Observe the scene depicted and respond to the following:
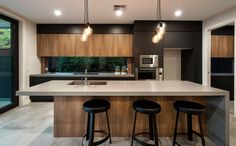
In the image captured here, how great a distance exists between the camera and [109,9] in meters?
4.71

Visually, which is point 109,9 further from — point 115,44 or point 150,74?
point 150,74

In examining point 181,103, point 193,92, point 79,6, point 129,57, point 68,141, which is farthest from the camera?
point 129,57

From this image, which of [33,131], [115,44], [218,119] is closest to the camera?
[218,119]

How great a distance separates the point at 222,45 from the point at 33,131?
5841 mm

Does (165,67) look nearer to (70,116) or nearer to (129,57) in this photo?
(129,57)

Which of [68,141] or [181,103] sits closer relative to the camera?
[181,103]

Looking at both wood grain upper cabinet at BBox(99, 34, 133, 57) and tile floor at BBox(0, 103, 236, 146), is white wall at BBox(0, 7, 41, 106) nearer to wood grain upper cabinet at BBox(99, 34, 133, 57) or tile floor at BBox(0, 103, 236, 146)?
tile floor at BBox(0, 103, 236, 146)

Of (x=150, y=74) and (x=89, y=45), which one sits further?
(x=89, y=45)

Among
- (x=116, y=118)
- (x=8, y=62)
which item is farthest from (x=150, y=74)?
(x=8, y=62)

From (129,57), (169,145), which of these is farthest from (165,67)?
(169,145)

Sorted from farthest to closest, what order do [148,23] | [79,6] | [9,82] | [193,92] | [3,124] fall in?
[148,23], [9,82], [79,6], [3,124], [193,92]

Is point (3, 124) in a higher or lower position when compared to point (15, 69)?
lower

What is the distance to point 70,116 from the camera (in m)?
3.35

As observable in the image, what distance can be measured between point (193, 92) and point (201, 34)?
3821 mm
